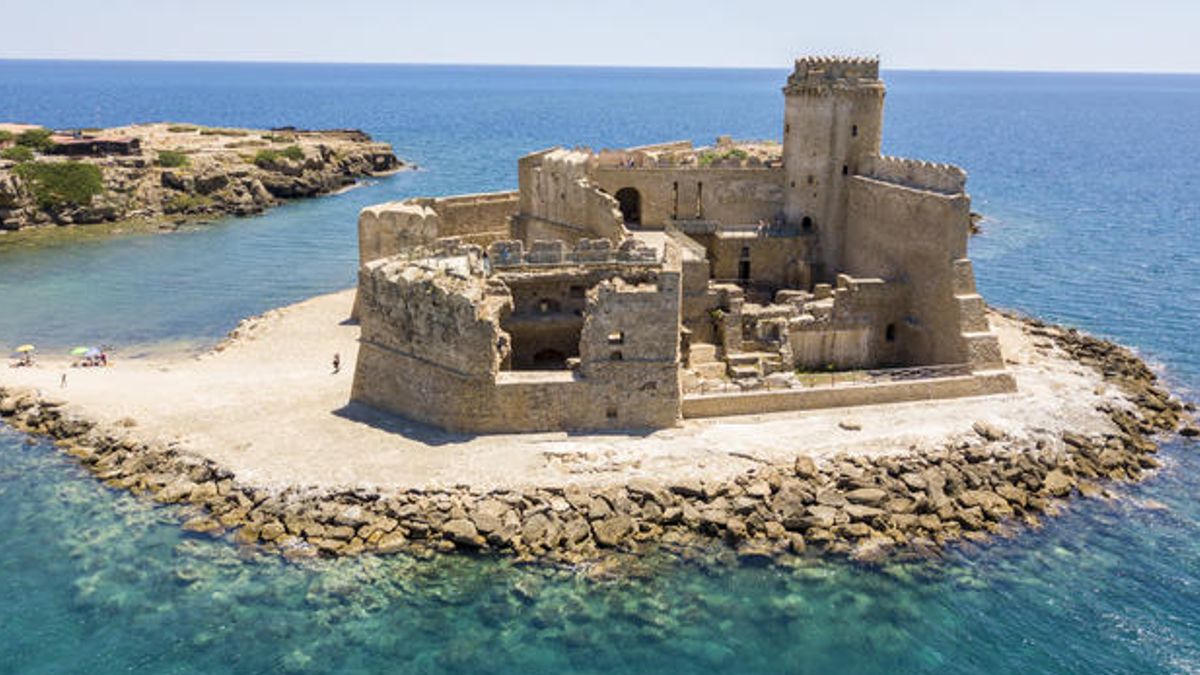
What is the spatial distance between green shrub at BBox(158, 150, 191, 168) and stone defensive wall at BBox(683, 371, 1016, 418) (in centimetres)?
6452

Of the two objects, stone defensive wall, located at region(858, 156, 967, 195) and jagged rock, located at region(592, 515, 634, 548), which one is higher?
stone defensive wall, located at region(858, 156, 967, 195)

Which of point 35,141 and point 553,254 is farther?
point 35,141

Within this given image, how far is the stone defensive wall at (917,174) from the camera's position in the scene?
35312mm

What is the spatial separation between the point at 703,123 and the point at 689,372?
148m

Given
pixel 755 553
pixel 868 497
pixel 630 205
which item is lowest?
pixel 755 553

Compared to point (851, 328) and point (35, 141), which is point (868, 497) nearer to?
point (851, 328)

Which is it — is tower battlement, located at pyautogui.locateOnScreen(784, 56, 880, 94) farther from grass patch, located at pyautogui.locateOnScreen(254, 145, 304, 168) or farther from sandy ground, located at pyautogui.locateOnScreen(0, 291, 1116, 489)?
grass patch, located at pyautogui.locateOnScreen(254, 145, 304, 168)

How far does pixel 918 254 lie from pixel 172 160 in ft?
218

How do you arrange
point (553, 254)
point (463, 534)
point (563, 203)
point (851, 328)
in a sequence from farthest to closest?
1. point (563, 203)
2. point (851, 328)
3. point (553, 254)
4. point (463, 534)

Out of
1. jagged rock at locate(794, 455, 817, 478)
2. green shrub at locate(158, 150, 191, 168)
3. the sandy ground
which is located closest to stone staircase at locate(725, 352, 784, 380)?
the sandy ground

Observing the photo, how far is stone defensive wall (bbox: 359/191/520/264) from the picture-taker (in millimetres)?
41812

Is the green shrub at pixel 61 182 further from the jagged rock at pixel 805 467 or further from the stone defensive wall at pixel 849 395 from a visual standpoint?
the jagged rock at pixel 805 467

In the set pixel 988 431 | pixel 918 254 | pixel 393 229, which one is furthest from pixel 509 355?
pixel 918 254

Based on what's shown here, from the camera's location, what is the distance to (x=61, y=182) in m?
71.9
